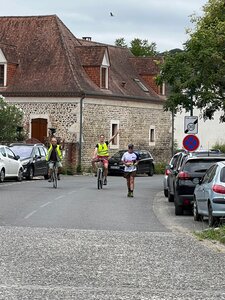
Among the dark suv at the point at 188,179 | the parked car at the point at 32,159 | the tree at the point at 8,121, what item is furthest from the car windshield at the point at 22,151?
the dark suv at the point at 188,179

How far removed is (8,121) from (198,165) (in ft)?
84.0

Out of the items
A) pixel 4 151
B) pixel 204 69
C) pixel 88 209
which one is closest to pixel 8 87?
pixel 4 151

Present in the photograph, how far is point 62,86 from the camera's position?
182ft

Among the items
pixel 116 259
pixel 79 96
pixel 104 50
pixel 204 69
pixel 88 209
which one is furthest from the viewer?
pixel 104 50

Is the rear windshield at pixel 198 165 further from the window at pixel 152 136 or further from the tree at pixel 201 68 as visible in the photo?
the window at pixel 152 136

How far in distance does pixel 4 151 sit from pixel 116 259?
25.4 meters

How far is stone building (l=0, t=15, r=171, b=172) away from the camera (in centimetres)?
5603

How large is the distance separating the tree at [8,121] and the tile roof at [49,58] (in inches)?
245

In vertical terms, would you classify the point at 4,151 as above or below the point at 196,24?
below

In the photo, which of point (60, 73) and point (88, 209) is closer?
point (88, 209)

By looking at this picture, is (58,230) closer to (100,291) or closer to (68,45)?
(100,291)

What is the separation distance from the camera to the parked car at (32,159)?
4206 centimetres

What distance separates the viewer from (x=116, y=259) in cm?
1345

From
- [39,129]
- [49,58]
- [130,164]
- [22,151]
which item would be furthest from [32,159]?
[49,58]
